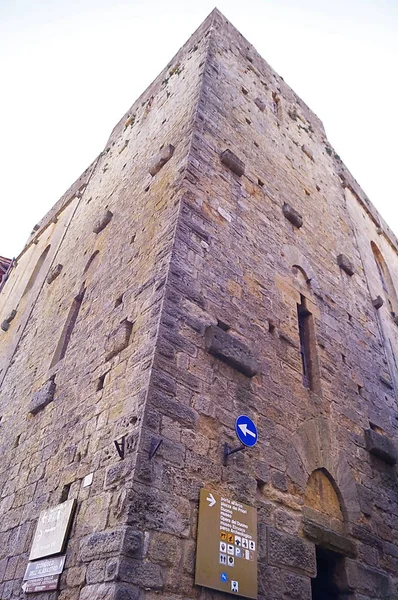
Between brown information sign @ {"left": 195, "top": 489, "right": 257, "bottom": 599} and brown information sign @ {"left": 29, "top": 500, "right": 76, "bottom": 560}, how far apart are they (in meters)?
0.99

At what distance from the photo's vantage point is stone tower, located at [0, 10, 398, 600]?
10.7 feet

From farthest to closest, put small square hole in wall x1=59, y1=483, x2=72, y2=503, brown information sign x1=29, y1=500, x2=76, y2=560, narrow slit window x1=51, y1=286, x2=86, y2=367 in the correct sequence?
narrow slit window x1=51, y1=286, x2=86, y2=367
small square hole in wall x1=59, y1=483, x2=72, y2=503
brown information sign x1=29, y1=500, x2=76, y2=560

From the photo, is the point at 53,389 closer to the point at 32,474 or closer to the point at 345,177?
the point at 32,474

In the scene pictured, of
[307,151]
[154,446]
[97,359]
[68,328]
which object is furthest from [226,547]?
[307,151]

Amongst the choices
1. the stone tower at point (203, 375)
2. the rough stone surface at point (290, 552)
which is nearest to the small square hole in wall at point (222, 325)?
the stone tower at point (203, 375)

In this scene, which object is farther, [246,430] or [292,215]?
[292,215]

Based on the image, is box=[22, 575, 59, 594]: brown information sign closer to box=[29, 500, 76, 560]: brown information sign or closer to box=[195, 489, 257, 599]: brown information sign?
box=[29, 500, 76, 560]: brown information sign

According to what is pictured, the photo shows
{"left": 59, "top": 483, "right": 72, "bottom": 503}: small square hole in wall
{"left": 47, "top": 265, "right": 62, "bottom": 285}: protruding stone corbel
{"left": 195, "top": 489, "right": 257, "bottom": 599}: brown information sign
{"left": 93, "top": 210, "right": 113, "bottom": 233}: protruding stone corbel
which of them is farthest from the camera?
{"left": 47, "top": 265, "right": 62, "bottom": 285}: protruding stone corbel

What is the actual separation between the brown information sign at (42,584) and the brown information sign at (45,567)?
26mm

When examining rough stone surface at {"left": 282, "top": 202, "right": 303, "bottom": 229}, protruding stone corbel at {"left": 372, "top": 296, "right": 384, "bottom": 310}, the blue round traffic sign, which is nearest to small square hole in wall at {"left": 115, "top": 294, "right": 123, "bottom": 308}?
the blue round traffic sign

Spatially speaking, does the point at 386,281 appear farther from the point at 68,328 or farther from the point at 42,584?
the point at 42,584

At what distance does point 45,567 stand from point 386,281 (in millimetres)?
8246

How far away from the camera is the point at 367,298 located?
764 cm

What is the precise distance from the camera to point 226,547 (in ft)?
10.7
